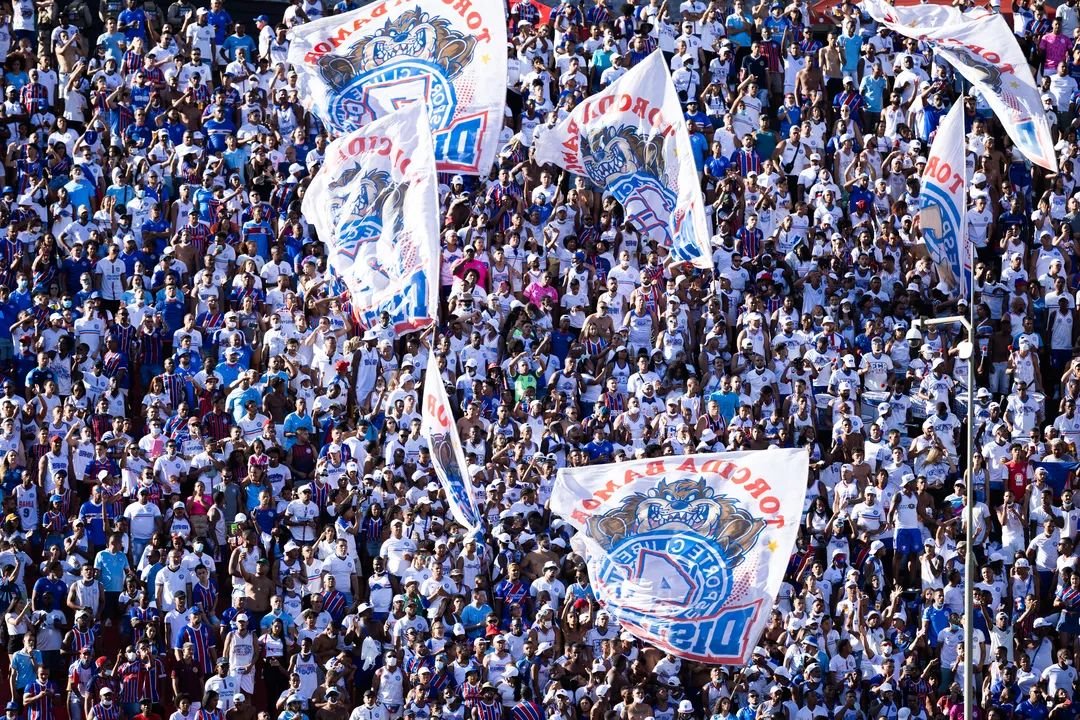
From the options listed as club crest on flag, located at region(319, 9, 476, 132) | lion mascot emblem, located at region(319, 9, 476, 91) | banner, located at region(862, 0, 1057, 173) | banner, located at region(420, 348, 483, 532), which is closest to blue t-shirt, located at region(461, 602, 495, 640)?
banner, located at region(420, 348, 483, 532)

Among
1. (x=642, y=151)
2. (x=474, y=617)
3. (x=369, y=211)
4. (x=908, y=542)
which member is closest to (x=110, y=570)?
(x=474, y=617)

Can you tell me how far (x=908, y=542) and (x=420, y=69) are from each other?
23.5ft

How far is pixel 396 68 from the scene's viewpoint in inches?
1003

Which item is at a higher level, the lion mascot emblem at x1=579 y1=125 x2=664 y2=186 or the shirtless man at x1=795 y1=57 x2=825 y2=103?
the shirtless man at x1=795 y1=57 x2=825 y2=103

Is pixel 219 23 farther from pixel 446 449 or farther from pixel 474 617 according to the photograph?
pixel 446 449

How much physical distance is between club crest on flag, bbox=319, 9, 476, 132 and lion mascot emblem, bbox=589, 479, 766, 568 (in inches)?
285

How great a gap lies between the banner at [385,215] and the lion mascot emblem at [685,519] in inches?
106

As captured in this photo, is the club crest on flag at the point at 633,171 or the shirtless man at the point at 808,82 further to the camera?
the shirtless man at the point at 808,82

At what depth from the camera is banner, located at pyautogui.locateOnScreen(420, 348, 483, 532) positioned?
19750mm

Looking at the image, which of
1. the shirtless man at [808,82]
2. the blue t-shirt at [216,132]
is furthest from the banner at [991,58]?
the blue t-shirt at [216,132]

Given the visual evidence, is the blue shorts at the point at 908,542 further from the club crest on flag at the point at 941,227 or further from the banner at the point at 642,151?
the club crest on flag at the point at 941,227

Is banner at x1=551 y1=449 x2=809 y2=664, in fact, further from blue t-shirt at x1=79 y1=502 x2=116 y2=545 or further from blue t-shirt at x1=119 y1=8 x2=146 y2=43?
blue t-shirt at x1=119 y1=8 x2=146 y2=43

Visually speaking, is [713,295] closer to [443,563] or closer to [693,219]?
[693,219]

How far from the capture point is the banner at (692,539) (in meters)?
18.8
